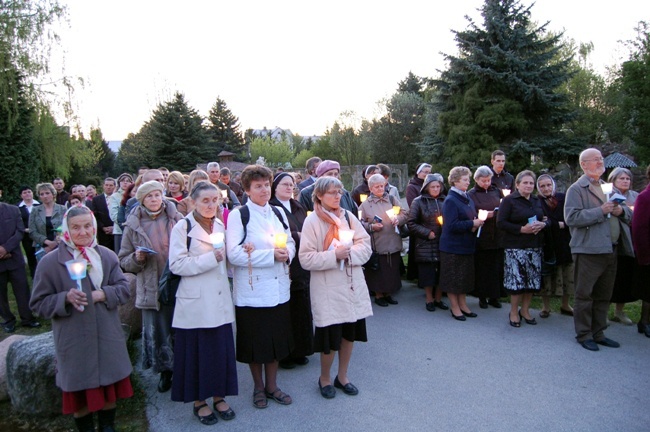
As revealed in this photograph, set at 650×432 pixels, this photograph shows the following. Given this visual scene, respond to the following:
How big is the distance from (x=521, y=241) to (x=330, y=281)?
131 inches

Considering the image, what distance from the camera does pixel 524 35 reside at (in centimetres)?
1925

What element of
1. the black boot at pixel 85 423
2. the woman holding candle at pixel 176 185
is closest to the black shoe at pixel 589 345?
the black boot at pixel 85 423

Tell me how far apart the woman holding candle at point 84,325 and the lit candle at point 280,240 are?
4.35ft

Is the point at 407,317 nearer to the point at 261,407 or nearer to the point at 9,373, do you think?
the point at 261,407

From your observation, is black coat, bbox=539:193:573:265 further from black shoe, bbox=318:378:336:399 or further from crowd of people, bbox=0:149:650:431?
black shoe, bbox=318:378:336:399

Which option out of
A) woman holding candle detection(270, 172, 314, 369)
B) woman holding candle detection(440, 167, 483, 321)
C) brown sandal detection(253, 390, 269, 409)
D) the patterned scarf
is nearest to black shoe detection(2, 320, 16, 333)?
the patterned scarf

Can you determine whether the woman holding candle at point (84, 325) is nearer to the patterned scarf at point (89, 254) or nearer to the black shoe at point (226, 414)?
the patterned scarf at point (89, 254)

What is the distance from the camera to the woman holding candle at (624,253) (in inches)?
215

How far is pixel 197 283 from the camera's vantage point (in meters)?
3.68

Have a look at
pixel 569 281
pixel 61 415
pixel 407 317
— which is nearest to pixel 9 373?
pixel 61 415

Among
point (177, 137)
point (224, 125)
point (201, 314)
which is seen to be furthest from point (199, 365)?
point (224, 125)

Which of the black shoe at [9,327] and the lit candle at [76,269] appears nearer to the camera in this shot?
the lit candle at [76,269]

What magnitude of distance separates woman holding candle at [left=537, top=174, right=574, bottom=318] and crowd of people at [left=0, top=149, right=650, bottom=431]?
0.02 meters

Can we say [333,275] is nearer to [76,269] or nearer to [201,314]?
[201,314]
